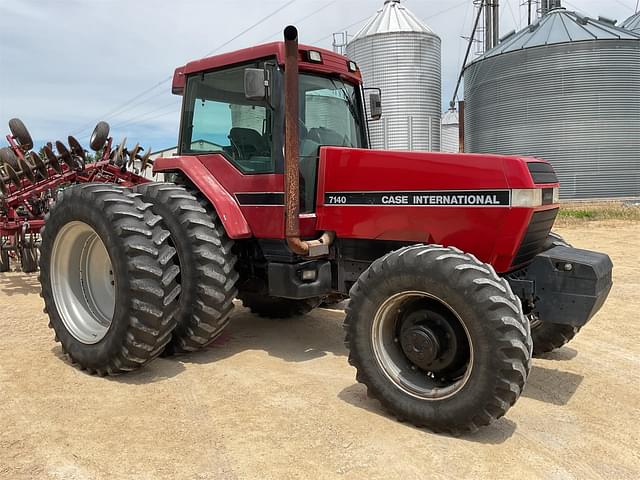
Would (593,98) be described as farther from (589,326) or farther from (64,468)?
(64,468)

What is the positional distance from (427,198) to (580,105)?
61.0ft

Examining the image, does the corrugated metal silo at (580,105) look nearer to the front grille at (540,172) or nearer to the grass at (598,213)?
the grass at (598,213)

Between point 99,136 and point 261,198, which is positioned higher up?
point 99,136

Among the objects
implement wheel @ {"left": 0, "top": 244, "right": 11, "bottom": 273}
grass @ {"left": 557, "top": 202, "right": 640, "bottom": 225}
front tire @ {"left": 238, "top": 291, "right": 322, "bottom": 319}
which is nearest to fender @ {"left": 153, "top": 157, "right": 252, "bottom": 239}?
front tire @ {"left": 238, "top": 291, "right": 322, "bottom": 319}

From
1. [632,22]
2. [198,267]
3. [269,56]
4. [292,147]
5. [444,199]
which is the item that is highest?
[632,22]

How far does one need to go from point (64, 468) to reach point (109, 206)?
194 cm

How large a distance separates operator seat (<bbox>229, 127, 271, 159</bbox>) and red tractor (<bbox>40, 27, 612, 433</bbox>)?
0.02 metres

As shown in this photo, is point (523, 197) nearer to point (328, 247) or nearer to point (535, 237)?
point (535, 237)

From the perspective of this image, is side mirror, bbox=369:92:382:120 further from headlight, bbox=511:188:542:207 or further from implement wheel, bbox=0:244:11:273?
implement wheel, bbox=0:244:11:273

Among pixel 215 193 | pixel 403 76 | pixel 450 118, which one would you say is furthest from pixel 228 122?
pixel 450 118

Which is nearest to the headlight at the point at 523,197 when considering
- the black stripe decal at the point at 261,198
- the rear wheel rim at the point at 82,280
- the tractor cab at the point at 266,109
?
the tractor cab at the point at 266,109

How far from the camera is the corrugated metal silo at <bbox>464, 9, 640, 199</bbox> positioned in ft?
65.2

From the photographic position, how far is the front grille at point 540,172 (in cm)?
363

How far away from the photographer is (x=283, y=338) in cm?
544
